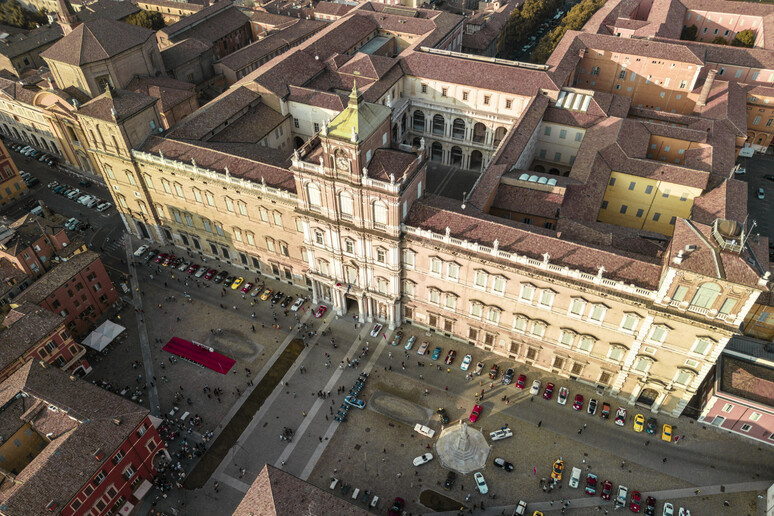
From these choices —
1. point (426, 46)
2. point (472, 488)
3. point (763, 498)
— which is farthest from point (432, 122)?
point (763, 498)

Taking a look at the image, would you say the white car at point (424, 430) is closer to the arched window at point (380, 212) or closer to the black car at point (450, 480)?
the black car at point (450, 480)

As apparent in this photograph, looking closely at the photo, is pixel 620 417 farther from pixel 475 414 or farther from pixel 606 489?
pixel 475 414

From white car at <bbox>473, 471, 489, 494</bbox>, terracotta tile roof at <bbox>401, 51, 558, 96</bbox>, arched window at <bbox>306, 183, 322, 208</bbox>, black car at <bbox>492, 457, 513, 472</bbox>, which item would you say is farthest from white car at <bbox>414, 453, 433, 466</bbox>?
terracotta tile roof at <bbox>401, 51, 558, 96</bbox>

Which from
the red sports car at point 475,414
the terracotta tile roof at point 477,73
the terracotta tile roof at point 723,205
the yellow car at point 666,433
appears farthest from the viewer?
the terracotta tile roof at point 477,73

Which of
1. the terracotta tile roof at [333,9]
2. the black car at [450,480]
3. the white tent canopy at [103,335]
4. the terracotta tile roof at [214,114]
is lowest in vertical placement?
the black car at [450,480]

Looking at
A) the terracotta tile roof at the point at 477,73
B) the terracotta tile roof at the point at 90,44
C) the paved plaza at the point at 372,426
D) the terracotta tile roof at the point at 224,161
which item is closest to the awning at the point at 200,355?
the paved plaza at the point at 372,426

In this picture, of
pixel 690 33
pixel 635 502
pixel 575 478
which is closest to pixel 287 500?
pixel 575 478

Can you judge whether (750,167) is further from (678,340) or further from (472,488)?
(472,488)
